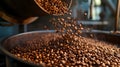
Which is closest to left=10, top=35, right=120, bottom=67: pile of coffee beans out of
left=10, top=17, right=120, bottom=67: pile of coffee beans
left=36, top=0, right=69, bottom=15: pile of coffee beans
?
left=10, top=17, right=120, bottom=67: pile of coffee beans

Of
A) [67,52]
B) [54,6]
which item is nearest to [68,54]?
[67,52]

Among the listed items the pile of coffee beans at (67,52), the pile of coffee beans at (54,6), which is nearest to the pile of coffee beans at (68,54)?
the pile of coffee beans at (67,52)

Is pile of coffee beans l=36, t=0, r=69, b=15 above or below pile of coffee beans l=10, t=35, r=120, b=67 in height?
above

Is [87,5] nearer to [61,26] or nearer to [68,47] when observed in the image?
[61,26]

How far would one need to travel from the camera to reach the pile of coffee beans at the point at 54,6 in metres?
1.31

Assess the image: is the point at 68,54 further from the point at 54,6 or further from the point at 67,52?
the point at 54,6

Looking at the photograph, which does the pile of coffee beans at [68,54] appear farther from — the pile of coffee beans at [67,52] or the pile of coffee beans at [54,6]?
the pile of coffee beans at [54,6]

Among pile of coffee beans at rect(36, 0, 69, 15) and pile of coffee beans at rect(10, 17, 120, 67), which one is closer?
pile of coffee beans at rect(10, 17, 120, 67)

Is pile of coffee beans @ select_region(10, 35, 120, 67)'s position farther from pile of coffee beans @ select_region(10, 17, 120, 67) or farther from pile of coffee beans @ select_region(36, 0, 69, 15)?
pile of coffee beans @ select_region(36, 0, 69, 15)

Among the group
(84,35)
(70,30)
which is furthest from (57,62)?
(84,35)

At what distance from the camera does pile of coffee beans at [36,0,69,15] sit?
1.31m

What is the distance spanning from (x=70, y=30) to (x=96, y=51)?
0.22 metres

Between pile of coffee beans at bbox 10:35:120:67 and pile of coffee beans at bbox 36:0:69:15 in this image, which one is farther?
pile of coffee beans at bbox 36:0:69:15

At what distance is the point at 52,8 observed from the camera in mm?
1327
